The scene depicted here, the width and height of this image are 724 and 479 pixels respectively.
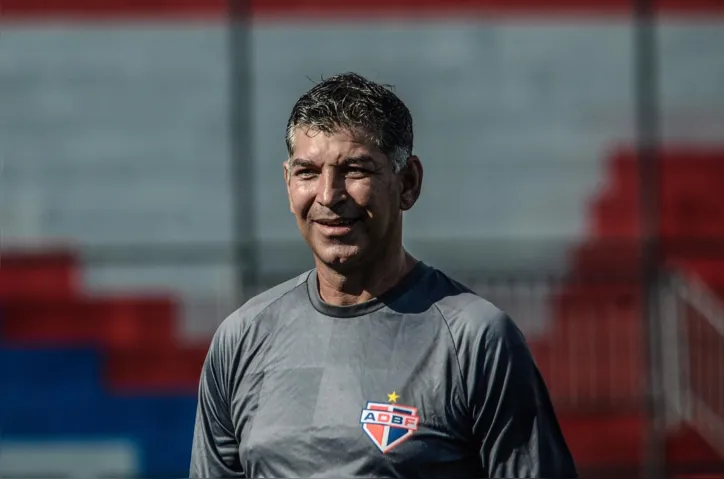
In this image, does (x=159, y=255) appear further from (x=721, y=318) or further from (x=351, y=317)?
(x=351, y=317)

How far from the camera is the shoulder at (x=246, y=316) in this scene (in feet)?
7.64

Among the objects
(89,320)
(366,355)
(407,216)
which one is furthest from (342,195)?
(89,320)

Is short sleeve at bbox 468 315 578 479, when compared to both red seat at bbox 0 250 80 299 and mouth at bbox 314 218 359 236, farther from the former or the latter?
red seat at bbox 0 250 80 299

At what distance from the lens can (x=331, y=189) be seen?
221cm

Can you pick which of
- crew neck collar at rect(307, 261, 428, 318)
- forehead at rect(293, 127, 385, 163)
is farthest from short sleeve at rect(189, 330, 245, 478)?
forehead at rect(293, 127, 385, 163)

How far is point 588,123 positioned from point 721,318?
2040 mm

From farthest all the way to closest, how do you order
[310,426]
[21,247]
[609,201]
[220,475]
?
1. [609,201]
2. [21,247]
3. [220,475]
4. [310,426]

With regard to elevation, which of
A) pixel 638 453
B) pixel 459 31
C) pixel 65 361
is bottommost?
pixel 638 453

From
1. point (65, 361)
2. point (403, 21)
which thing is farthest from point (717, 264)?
point (65, 361)

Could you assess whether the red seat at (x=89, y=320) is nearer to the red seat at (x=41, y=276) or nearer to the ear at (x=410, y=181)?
the red seat at (x=41, y=276)

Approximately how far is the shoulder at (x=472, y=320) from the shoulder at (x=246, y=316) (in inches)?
11.2

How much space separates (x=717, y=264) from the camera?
8.15m

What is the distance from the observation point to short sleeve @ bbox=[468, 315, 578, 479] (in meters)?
2.15

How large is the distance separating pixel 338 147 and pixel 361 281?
255 millimetres
